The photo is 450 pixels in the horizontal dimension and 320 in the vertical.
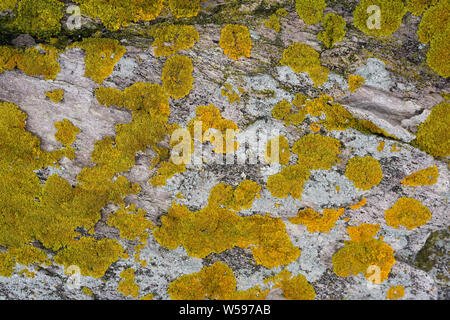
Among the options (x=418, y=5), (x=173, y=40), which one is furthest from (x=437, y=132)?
(x=173, y=40)

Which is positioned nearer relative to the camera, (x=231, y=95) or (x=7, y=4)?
(x=7, y=4)

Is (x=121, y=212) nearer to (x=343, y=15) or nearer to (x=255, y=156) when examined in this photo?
(x=255, y=156)

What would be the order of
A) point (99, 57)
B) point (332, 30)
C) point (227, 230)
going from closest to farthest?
point (99, 57)
point (332, 30)
point (227, 230)

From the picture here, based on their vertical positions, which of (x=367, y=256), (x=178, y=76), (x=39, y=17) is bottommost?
(x=367, y=256)

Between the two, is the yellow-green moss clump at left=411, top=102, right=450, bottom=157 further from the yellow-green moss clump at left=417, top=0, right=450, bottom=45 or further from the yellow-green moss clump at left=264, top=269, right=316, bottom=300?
the yellow-green moss clump at left=264, top=269, right=316, bottom=300

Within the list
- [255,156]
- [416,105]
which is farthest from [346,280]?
[416,105]

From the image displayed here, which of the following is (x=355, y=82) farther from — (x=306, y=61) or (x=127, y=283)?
(x=127, y=283)
